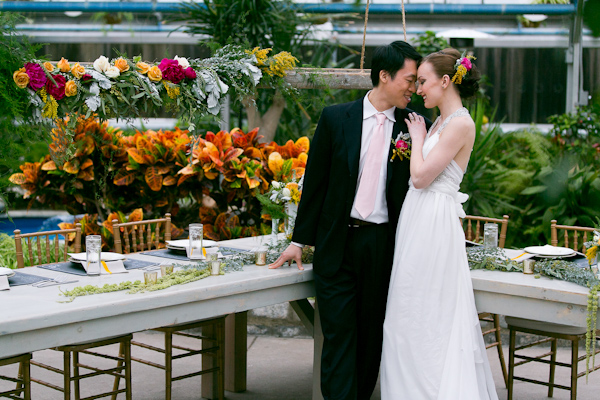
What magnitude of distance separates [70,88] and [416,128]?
4.98 ft

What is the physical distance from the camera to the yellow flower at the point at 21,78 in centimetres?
277

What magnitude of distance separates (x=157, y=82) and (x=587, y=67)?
657 centimetres

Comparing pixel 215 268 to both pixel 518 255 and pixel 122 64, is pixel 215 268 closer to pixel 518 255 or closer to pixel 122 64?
pixel 122 64

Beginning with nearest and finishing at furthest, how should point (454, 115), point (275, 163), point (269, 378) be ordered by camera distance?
point (454, 115)
point (269, 378)
point (275, 163)

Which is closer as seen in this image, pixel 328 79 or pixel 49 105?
pixel 49 105

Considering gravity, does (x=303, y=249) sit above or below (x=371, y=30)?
below

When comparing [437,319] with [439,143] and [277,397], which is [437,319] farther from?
[277,397]

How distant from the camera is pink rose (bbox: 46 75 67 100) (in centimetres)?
287

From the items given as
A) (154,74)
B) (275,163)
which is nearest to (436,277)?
(154,74)

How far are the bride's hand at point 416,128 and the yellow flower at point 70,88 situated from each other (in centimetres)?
146

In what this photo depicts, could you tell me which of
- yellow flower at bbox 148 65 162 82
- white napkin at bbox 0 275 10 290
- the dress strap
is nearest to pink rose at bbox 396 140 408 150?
the dress strap

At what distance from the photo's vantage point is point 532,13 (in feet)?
27.2

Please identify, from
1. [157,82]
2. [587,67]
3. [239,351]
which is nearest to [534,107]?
[587,67]

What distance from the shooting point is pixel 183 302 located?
2646mm
